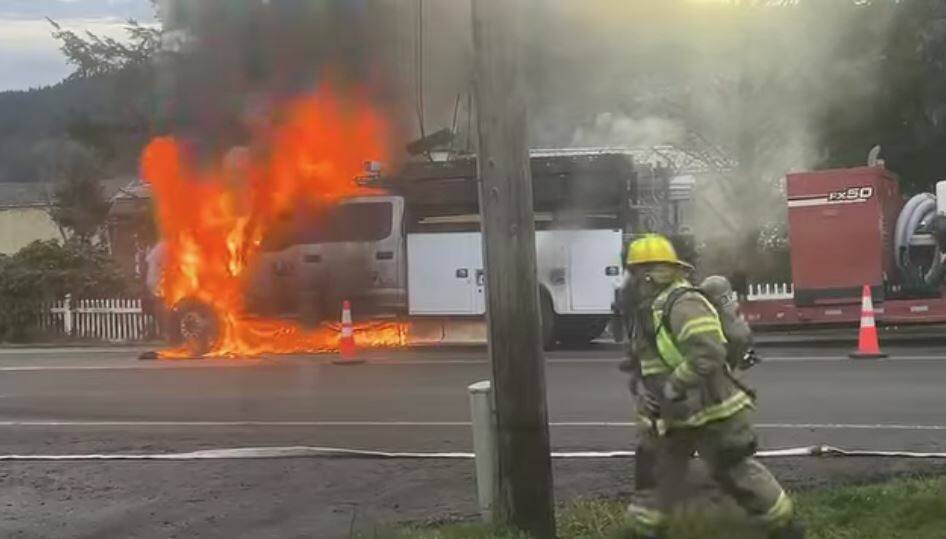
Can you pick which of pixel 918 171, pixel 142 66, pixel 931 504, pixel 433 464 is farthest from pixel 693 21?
pixel 931 504

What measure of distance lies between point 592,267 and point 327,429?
6572 millimetres

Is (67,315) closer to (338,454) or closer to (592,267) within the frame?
(592,267)

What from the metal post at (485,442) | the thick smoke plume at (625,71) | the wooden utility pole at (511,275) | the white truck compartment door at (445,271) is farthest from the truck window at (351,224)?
the wooden utility pole at (511,275)

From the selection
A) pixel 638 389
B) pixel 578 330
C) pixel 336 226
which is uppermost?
pixel 336 226

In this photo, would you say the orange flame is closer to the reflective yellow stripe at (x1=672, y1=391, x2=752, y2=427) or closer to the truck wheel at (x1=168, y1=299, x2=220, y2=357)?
the truck wheel at (x1=168, y1=299, x2=220, y2=357)

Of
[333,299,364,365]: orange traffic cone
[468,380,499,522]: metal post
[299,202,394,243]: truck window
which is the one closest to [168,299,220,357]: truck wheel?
[299,202,394,243]: truck window

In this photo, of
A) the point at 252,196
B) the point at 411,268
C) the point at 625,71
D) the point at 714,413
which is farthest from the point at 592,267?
the point at 714,413

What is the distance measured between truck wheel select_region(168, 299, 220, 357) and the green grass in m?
10.6

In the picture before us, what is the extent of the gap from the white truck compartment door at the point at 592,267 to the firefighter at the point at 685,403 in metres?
10.2

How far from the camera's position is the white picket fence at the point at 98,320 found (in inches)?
815

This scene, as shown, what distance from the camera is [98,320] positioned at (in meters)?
21.2

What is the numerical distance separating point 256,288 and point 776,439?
9.32m

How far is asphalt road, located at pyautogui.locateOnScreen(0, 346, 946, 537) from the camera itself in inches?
244

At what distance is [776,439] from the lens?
764cm
